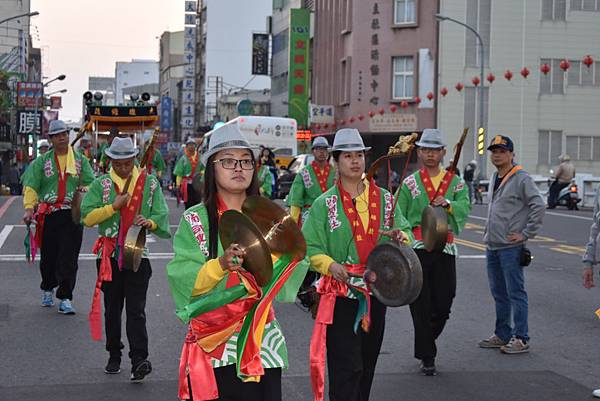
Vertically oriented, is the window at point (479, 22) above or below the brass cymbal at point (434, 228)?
above

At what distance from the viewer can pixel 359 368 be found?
614 cm

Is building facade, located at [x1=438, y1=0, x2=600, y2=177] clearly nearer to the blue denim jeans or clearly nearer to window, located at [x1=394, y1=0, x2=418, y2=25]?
window, located at [x1=394, y1=0, x2=418, y2=25]

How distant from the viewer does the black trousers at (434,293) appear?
8320 millimetres

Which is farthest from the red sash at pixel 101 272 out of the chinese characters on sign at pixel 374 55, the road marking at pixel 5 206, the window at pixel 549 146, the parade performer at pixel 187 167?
the chinese characters on sign at pixel 374 55

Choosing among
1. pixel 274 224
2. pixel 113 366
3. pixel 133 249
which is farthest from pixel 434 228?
pixel 274 224

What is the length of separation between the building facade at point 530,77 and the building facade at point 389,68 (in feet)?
2.88

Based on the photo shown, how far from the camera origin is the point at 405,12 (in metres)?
48.8

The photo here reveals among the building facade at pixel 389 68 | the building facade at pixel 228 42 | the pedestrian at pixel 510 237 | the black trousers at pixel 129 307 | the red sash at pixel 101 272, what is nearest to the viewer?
the black trousers at pixel 129 307

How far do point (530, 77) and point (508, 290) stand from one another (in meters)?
39.8

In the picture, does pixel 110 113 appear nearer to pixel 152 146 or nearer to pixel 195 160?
pixel 195 160

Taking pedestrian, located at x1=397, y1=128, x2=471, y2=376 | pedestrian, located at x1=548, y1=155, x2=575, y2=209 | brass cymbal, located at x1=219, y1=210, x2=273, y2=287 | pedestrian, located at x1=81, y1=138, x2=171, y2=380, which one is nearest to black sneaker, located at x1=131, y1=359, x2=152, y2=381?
pedestrian, located at x1=81, y1=138, x2=171, y2=380

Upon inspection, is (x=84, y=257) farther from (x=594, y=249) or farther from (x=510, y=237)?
(x=594, y=249)

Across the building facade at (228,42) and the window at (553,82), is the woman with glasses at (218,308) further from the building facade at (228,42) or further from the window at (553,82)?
the building facade at (228,42)

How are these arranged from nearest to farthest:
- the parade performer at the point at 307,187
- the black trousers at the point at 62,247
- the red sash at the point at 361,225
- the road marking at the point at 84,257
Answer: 1. the red sash at the point at 361,225
2. the black trousers at the point at 62,247
3. the parade performer at the point at 307,187
4. the road marking at the point at 84,257
